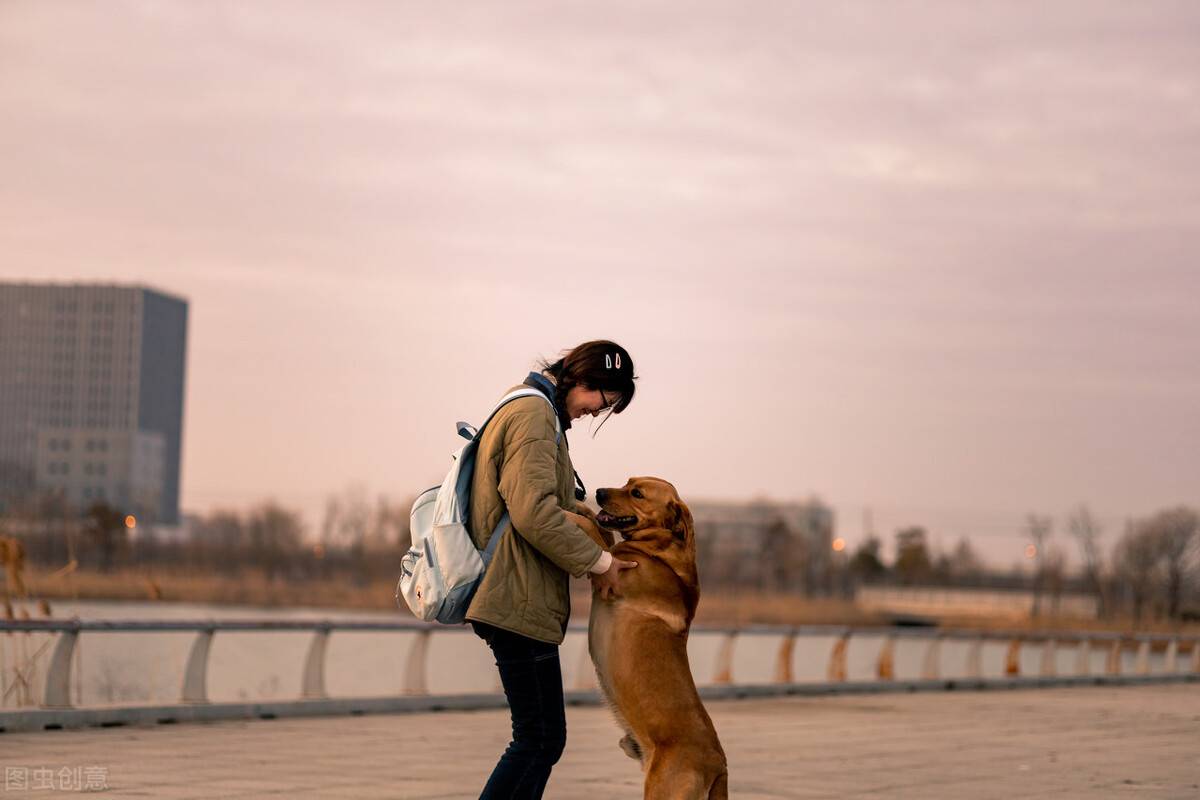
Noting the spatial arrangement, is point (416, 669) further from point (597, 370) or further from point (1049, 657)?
point (1049, 657)

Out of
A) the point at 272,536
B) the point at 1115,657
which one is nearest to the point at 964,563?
the point at 272,536

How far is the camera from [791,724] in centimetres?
1659

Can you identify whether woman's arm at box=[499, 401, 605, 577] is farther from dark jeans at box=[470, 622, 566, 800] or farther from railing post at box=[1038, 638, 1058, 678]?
railing post at box=[1038, 638, 1058, 678]

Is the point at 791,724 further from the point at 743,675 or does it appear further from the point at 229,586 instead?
the point at 229,586

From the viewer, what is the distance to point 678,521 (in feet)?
21.2

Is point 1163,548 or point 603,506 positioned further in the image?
point 1163,548

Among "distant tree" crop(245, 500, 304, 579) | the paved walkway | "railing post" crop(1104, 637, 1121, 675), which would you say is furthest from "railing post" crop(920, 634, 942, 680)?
"distant tree" crop(245, 500, 304, 579)

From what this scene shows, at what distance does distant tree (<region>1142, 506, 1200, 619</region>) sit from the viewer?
11712cm

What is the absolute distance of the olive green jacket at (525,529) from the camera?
6.03 metres

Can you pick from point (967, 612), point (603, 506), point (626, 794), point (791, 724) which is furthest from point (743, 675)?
point (967, 612)

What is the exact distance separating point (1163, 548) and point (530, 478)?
4772 inches

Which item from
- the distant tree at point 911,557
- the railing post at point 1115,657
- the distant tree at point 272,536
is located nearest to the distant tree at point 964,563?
the distant tree at point 911,557

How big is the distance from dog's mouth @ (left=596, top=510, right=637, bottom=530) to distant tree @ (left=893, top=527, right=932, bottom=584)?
152 m

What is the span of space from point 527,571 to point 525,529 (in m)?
0.21
